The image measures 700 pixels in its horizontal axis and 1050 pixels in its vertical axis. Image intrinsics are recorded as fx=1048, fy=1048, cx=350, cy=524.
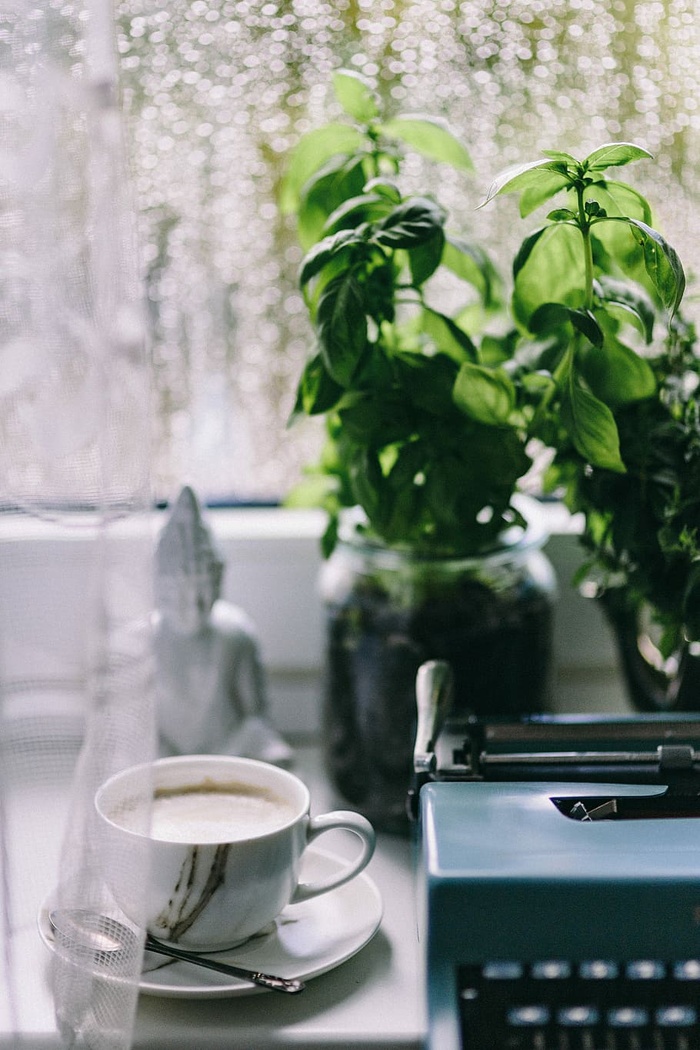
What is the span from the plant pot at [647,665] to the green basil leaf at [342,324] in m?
0.28

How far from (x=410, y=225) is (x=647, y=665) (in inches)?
16.1

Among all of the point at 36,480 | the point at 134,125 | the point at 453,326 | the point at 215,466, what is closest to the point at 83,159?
the point at 36,480

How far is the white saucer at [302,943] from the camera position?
0.60 metres

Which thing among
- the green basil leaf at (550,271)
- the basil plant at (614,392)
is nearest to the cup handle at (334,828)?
the basil plant at (614,392)

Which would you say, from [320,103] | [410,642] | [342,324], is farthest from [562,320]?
[320,103]

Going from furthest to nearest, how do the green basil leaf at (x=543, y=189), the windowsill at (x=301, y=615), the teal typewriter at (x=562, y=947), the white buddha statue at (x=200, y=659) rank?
the windowsill at (x=301, y=615) < the white buddha statue at (x=200, y=659) < the green basil leaf at (x=543, y=189) < the teal typewriter at (x=562, y=947)

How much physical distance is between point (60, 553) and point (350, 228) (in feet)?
0.99

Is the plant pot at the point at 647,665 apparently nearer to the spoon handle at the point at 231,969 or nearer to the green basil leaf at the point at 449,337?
the green basil leaf at the point at 449,337

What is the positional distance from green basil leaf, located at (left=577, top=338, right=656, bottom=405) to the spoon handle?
0.41 meters

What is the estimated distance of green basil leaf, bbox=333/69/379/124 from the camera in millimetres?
743

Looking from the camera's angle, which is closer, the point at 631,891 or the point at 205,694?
the point at 631,891

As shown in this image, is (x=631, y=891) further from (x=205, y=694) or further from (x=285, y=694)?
(x=285, y=694)

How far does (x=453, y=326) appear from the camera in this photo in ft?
2.41

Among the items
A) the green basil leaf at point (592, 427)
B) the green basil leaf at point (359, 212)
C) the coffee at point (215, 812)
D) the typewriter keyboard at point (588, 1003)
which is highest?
the green basil leaf at point (359, 212)
